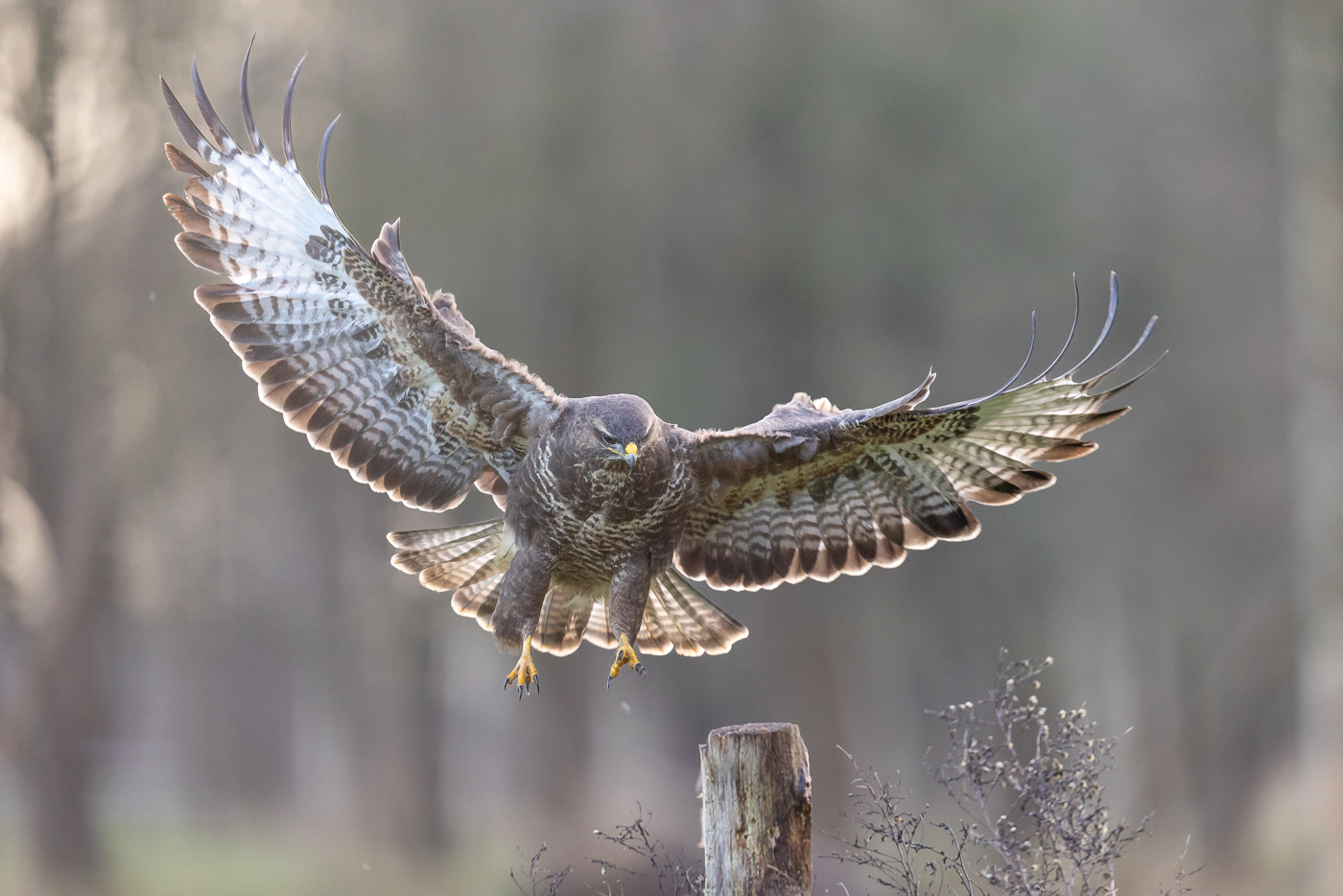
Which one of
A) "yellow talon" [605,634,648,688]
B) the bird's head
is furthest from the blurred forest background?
the bird's head

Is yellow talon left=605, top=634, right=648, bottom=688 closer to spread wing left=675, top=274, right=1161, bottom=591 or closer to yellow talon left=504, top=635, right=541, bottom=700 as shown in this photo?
yellow talon left=504, top=635, right=541, bottom=700

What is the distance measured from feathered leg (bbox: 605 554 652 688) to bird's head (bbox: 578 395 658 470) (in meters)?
0.62

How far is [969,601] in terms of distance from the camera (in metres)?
12.9

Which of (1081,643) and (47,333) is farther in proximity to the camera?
(1081,643)

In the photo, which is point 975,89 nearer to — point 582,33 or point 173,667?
point 582,33

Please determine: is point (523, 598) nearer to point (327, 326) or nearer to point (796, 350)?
point (327, 326)

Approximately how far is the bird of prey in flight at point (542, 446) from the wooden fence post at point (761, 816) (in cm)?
87

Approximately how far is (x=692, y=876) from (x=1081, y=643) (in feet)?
29.8

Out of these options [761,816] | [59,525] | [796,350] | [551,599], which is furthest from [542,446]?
[59,525]

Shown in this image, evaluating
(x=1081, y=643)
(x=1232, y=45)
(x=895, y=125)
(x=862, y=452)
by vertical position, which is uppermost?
(x=1232, y=45)

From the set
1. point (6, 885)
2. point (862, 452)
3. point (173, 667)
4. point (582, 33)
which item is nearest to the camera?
point (862, 452)

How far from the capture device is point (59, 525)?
1200 cm

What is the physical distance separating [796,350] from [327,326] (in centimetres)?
796

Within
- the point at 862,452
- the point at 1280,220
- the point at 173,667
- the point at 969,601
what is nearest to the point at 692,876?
the point at 862,452
